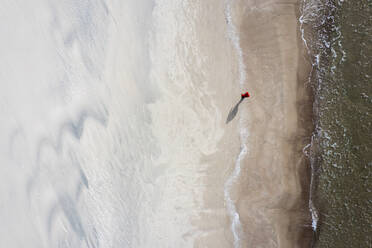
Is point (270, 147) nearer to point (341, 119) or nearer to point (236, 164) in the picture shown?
point (236, 164)

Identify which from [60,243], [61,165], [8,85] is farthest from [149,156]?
[8,85]

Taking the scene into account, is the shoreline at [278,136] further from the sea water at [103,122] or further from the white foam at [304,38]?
the sea water at [103,122]

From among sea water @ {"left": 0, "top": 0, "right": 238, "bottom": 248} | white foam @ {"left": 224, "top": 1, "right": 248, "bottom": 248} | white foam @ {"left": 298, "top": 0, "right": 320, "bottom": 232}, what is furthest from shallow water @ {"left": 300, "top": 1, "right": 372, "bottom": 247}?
sea water @ {"left": 0, "top": 0, "right": 238, "bottom": 248}

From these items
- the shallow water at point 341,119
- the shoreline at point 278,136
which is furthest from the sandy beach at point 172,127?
the shallow water at point 341,119

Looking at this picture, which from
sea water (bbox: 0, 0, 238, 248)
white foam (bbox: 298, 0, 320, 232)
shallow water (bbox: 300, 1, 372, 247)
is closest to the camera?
sea water (bbox: 0, 0, 238, 248)

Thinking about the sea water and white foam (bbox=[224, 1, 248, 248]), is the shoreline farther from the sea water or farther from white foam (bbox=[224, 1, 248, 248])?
the sea water

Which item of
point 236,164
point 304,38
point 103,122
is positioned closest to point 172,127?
point 103,122
